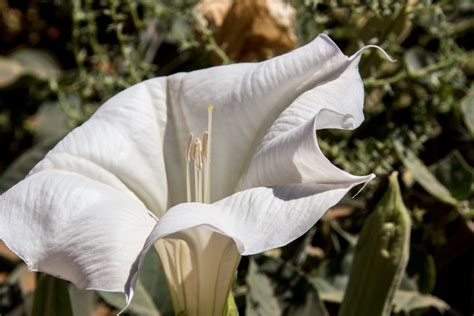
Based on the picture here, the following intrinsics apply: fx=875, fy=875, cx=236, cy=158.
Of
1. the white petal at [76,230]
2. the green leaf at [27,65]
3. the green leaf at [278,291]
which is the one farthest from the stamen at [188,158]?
the green leaf at [27,65]

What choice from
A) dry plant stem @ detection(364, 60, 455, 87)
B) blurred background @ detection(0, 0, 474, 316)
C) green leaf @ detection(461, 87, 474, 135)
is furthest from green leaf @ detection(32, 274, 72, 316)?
green leaf @ detection(461, 87, 474, 135)

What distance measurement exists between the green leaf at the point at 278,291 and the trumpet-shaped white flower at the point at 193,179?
18 cm

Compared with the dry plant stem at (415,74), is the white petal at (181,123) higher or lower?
higher

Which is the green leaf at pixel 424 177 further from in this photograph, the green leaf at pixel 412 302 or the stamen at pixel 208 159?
the stamen at pixel 208 159

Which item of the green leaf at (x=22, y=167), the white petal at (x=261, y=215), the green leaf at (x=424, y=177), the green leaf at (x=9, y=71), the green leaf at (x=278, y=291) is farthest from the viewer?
the green leaf at (x=9, y=71)

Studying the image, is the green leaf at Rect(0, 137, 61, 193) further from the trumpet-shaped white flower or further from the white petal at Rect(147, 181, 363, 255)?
the white petal at Rect(147, 181, 363, 255)

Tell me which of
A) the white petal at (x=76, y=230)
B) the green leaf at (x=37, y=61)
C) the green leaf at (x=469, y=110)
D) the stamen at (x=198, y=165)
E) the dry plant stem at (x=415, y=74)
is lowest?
the green leaf at (x=37, y=61)

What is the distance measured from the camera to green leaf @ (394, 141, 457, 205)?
1.26m

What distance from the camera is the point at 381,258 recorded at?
3.09ft

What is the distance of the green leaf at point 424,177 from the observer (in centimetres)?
126

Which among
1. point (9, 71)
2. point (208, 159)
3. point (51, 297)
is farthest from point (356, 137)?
point (9, 71)

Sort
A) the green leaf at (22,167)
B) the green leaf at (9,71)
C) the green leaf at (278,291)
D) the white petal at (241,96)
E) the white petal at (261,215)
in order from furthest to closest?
the green leaf at (9,71), the green leaf at (22,167), the green leaf at (278,291), the white petal at (241,96), the white petal at (261,215)

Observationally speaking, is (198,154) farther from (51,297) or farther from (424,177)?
(424,177)

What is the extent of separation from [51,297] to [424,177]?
594 mm
